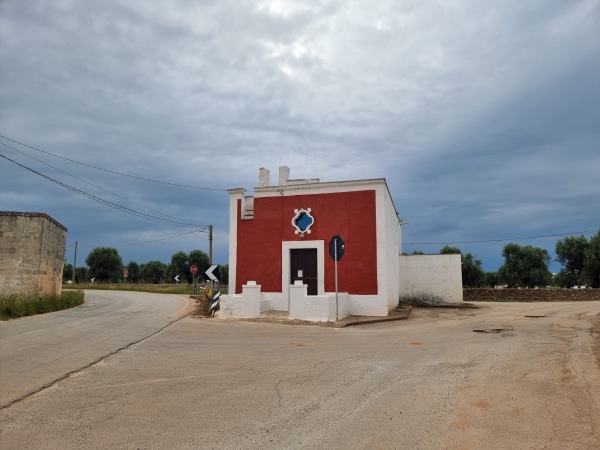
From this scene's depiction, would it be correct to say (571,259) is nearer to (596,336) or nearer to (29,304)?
(596,336)

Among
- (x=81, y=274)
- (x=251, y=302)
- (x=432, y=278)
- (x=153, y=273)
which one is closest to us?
(x=251, y=302)

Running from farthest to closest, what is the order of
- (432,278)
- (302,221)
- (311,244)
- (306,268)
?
(432,278)
(302,221)
(306,268)
(311,244)

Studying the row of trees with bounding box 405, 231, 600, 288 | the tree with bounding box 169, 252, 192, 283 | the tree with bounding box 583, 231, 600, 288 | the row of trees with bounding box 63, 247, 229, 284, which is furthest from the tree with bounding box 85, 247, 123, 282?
the tree with bounding box 583, 231, 600, 288

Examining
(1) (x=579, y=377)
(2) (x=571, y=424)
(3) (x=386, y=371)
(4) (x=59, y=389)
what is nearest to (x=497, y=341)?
(1) (x=579, y=377)

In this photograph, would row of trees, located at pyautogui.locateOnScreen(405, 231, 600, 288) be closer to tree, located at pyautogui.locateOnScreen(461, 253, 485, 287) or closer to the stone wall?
tree, located at pyautogui.locateOnScreen(461, 253, 485, 287)

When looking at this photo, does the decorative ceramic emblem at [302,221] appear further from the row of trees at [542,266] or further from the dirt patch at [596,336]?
the row of trees at [542,266]

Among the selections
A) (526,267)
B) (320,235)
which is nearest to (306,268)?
(320,235)

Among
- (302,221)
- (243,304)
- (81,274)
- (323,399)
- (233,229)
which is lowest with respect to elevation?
(323,399)

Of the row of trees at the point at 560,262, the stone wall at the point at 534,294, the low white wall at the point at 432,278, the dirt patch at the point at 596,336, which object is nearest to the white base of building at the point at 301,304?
the dirt patch at the point at 596,336

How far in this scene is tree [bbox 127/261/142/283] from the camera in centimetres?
9062

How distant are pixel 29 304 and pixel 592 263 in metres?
49.4

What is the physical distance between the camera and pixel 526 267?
53.8 m

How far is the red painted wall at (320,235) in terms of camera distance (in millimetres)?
17531

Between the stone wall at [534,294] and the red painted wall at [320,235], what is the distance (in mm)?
22866
